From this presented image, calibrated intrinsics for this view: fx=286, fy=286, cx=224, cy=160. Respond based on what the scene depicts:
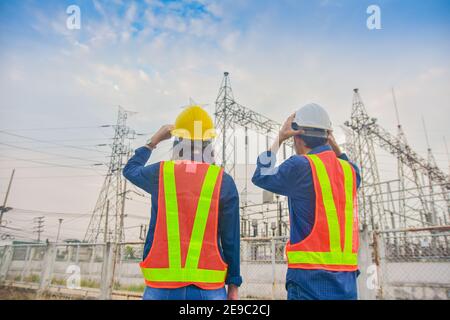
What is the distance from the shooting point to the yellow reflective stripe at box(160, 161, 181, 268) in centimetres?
142

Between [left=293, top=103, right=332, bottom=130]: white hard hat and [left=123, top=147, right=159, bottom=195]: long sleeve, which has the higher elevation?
Result: [left=293, top=103, right=332, bottom=130]: white hard hat

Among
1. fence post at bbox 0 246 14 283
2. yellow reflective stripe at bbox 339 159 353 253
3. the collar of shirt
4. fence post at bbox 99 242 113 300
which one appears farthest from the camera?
fence post at bbox 0 246 14 283

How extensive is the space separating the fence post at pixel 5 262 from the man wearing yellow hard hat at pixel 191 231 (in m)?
14.4

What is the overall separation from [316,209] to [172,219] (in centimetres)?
79

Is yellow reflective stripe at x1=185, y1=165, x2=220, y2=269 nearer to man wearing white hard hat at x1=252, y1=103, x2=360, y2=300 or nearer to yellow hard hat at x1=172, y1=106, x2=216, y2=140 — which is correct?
yellow hard hat at x1=172, y1=106, x2=216, y2=140

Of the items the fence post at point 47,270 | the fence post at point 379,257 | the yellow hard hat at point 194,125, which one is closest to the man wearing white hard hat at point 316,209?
the yellow hard hat at point 194,125

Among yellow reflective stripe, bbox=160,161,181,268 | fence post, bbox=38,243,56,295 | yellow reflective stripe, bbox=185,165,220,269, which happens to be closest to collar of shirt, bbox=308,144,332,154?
yellow reflective stripe, bbox=185,165,220,269

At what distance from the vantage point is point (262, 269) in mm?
8688

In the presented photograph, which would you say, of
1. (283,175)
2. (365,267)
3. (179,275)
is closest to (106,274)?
(365,267)

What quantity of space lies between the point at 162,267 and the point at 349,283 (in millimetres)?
1035

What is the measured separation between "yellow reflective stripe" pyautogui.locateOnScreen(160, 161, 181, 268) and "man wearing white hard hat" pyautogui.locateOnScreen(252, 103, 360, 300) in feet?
1.92

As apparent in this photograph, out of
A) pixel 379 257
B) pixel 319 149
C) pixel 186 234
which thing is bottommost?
pixel 379 257

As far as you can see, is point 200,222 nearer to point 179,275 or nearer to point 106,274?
point 179,275
